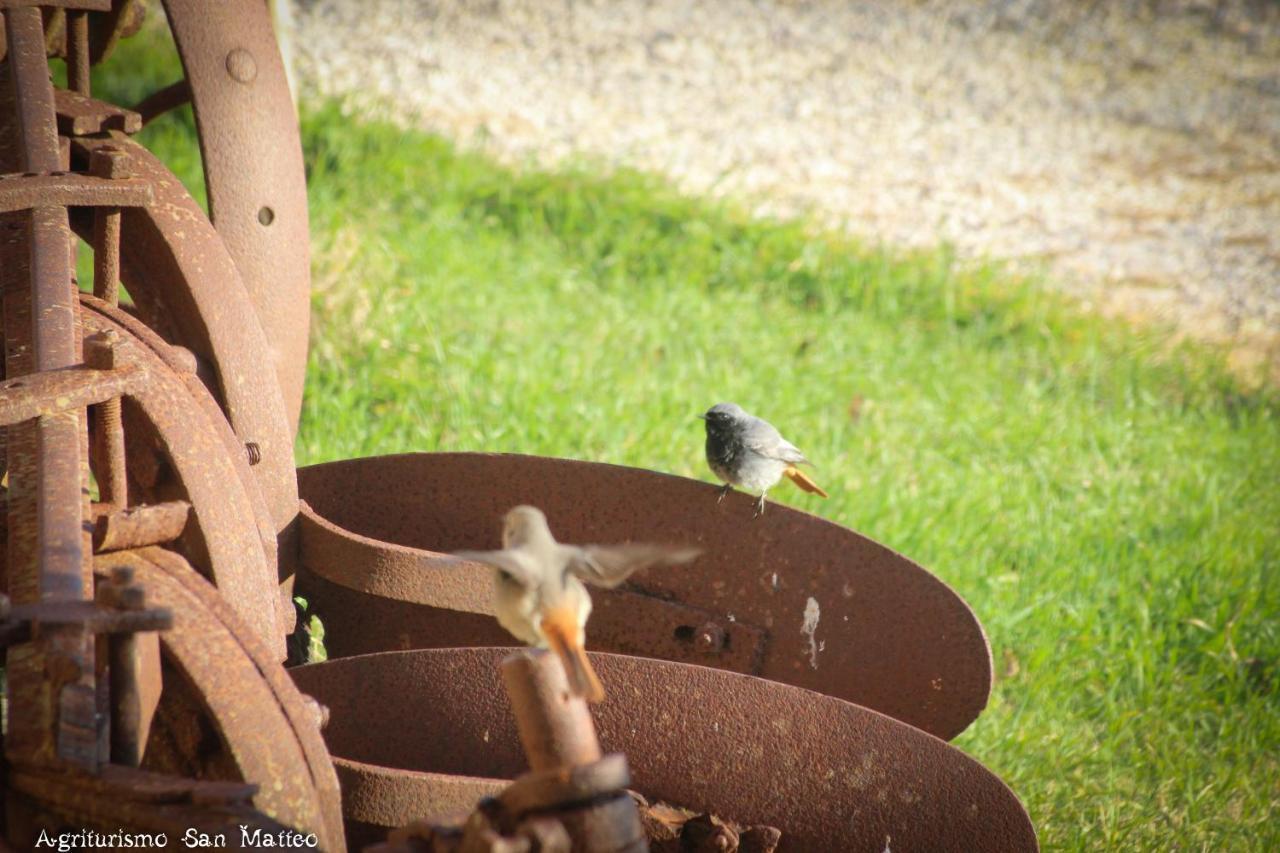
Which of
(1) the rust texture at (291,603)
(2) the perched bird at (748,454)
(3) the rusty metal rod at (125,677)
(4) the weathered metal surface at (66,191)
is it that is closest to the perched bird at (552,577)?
(1) the rust texture at (291,603)

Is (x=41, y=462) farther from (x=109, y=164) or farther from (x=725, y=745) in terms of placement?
(x=725, y=745)

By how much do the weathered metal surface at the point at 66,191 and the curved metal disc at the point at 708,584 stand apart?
3.12ft

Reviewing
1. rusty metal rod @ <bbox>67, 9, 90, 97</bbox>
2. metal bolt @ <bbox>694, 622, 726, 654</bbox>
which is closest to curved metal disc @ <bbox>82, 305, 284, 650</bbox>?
rusty metal rod @ <bbox>67, 9, 90, 97</bbox>

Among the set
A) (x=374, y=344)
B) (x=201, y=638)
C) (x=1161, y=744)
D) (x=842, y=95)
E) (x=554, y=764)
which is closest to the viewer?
(x=554, y=764)

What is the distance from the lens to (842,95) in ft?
28.1


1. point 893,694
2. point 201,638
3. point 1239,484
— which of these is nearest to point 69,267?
point 201,638

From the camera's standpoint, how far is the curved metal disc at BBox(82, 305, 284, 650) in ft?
6.48

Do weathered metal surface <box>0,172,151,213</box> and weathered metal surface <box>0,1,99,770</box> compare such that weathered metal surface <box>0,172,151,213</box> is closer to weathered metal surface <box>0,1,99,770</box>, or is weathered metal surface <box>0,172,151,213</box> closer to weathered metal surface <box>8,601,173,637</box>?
weathered metal surface <box>0,1,99,770</box>

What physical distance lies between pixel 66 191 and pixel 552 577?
3.31ft

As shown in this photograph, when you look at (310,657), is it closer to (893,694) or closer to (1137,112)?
(893,694)

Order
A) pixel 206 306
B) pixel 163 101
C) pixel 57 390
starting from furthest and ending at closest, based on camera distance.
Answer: pixel 163 101
pixel 206 306
pixel 57 390

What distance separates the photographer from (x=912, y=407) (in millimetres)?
5418

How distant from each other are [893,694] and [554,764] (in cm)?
143

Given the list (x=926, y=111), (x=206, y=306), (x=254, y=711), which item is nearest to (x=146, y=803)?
(x=254, y=711)
